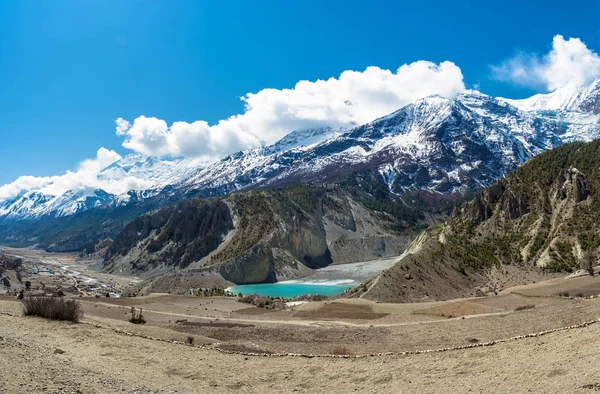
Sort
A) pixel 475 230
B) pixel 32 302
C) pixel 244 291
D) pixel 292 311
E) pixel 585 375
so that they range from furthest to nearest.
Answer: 1. pixel 244 291
2. pixel 475 230
3. pixel 292 311
4. pixel 32 302
5. pixel 585 375

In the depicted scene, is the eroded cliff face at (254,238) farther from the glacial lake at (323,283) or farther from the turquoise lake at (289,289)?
the turquoise lake at (289,289)

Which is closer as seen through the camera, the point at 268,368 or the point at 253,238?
the point at 268,368

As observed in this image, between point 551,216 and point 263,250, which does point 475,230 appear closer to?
point 551,216

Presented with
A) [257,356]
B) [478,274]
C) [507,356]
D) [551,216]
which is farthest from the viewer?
[551,216]

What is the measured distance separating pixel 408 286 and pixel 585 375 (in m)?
50.5

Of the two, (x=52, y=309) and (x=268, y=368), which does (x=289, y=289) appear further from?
(x=268, y=368)

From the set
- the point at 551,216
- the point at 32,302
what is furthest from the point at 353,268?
the point at 32,302

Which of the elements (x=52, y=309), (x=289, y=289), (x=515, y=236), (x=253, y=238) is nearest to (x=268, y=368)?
(x=52, y=309)

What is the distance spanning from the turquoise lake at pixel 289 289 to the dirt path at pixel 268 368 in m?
78.1

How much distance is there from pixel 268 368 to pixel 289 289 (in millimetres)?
89830

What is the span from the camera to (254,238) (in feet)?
452

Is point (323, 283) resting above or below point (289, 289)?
above

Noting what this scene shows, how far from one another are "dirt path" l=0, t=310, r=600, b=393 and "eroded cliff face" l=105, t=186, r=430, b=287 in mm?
88818

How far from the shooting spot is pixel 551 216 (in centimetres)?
8062
